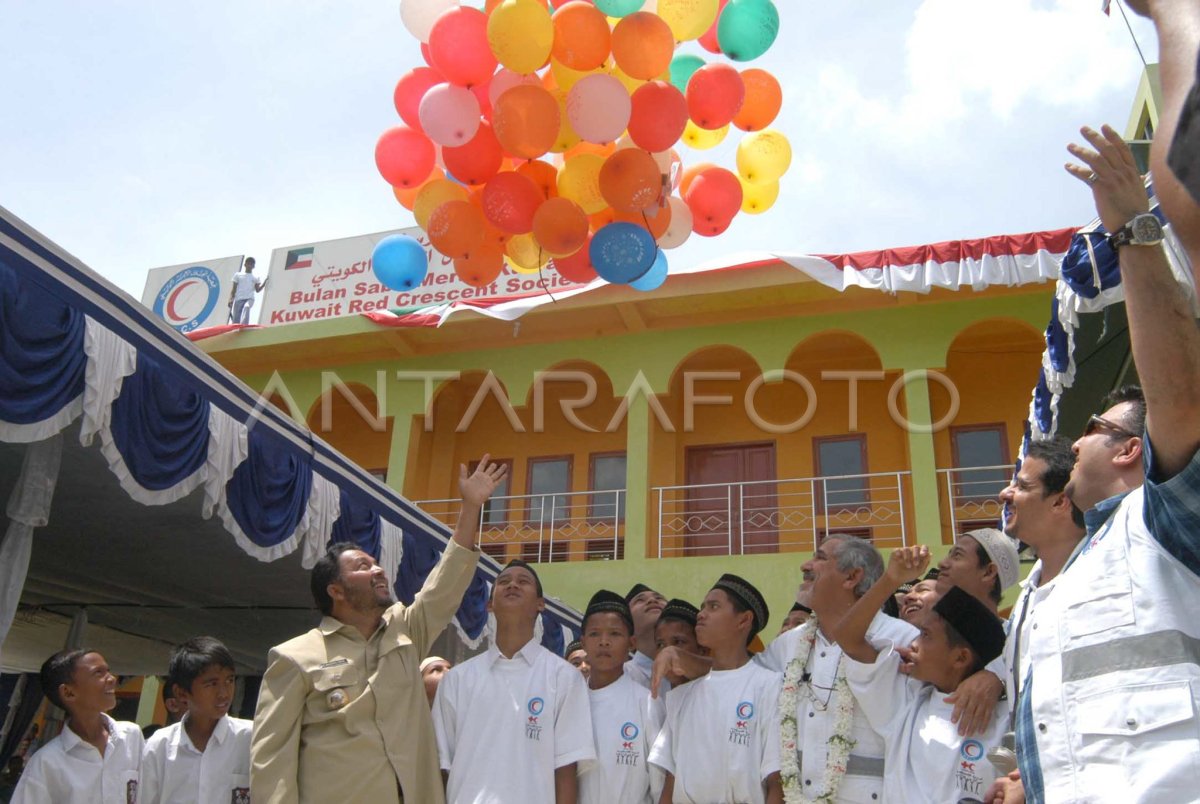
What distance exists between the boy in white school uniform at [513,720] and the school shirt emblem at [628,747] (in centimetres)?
18

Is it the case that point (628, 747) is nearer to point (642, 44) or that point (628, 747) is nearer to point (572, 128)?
point (572, 128)

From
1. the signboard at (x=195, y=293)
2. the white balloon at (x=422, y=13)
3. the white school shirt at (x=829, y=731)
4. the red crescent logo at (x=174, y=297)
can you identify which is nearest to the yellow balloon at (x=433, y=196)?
the white balloon at (x=422, y=13)

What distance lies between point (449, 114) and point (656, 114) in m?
0.92

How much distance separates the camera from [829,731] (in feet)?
9.12

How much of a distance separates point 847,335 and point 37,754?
8609 millimetres

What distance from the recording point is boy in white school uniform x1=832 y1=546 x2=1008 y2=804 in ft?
8.04

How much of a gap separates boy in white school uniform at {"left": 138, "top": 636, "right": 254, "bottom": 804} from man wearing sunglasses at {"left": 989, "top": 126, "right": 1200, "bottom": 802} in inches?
116

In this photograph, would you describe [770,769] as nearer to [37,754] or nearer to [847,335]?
[37,754]

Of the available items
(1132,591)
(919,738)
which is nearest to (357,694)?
(919,738)

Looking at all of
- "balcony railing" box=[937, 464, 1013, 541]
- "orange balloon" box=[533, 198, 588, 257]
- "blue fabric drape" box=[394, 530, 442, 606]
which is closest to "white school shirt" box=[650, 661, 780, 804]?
"orange balloon" box=[533, 198, 588, 257]

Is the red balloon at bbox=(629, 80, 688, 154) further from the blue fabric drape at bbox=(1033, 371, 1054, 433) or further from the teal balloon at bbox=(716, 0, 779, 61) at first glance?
the blue fabric drape at bbox=(1033, 371, 1054, 433)

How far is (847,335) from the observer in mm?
10266

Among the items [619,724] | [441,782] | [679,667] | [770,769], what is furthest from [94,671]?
[770,769]

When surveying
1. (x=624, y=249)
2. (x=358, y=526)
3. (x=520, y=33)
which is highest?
(x=520, y=33)
